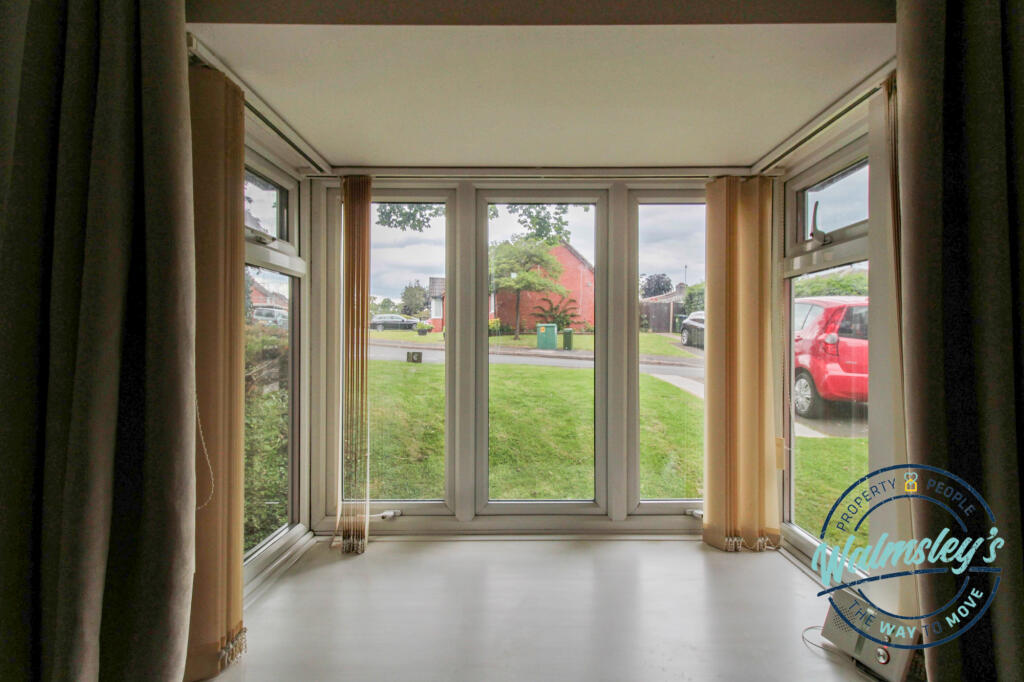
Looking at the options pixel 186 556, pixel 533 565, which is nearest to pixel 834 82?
pixel 533 565

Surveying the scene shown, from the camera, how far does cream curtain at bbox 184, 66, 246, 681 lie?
1.28 m

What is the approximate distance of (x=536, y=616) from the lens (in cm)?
161

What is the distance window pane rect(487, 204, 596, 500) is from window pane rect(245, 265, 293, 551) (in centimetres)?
100

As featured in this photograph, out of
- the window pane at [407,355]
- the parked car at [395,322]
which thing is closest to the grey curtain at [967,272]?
the window pane at [407,355]

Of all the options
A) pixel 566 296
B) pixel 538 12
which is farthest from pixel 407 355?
pixel 538 12

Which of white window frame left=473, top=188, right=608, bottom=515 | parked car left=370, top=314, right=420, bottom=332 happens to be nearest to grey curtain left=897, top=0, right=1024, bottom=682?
white window frame left=473, top=188, right=608, bottom=515

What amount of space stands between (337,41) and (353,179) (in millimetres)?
944

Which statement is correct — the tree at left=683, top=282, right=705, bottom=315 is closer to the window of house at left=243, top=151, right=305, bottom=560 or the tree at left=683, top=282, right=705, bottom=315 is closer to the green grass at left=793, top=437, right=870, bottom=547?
the green grass at left=793, top=437, right=870, bottom=547

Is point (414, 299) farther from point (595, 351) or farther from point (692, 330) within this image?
point (692, 330)

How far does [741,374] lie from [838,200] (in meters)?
0.85

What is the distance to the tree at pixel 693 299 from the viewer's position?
2361 mm

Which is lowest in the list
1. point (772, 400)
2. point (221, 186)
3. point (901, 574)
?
point (901, 574)

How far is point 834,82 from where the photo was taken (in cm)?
143

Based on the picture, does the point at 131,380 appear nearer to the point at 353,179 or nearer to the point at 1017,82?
the point at 353,179
